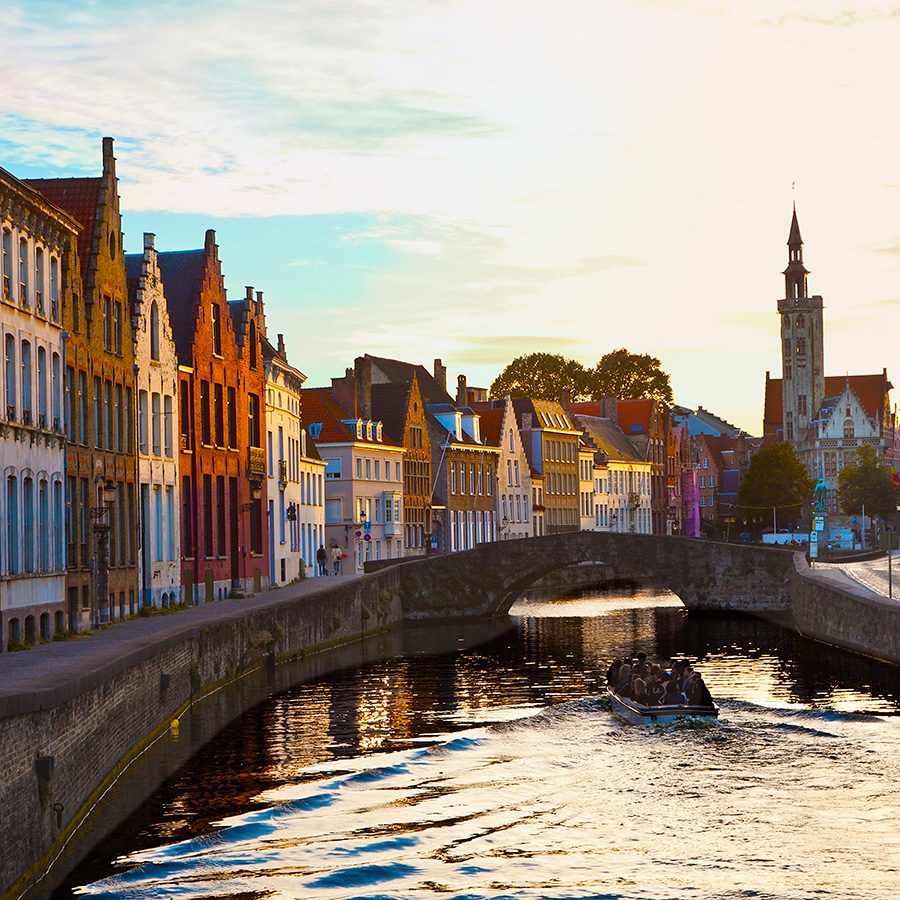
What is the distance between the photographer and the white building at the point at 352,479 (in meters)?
97.8

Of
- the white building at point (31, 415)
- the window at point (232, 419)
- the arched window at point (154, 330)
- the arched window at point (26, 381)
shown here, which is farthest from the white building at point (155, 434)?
the arched window at point (26, 381)

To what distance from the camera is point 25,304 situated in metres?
42.2

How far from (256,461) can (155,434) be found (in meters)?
13.3

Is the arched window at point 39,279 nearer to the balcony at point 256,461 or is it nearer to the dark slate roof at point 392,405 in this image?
the balcony at point 256,461

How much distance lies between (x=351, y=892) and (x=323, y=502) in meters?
68.0

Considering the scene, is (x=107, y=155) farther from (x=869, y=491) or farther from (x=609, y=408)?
(x=869, y=491)

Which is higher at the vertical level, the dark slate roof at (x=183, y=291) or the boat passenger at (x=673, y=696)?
the dark slate roof at (x=183, y=291)

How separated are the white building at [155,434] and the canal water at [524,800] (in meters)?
9.16

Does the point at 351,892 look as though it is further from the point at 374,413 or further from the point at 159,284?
the point at 374,413

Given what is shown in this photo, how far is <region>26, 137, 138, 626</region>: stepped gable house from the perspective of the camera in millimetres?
47750

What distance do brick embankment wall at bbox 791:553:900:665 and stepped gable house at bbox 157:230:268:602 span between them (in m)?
21.2

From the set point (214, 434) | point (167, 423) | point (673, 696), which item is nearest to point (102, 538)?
point (167, 423)

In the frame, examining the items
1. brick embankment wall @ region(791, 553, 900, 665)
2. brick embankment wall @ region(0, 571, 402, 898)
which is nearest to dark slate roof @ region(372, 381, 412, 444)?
brick embankment wall @ region(791, 553, 900, 665)

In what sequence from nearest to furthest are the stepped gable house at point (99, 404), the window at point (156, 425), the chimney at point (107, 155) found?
the stepped gable house at point (99, 404), the chimney at point (107, 155), the window at point (156, 425)
